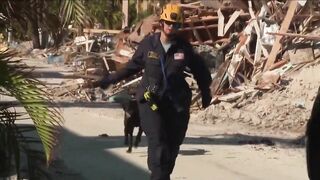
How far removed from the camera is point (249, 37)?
1706 cm

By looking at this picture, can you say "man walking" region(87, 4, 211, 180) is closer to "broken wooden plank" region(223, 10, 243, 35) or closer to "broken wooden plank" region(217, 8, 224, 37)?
"broken wooden plank" region(223, 10, 243, 35)

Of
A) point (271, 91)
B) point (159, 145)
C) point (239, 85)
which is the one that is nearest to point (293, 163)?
point (159, 145)

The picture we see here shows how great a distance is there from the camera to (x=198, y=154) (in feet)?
34.4

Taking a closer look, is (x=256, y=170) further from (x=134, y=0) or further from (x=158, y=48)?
(x=134, y=0)

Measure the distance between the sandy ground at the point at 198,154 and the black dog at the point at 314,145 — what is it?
213 inches

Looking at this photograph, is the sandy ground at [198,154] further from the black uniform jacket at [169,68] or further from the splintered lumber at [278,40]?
the splintered lumber at [278,40]

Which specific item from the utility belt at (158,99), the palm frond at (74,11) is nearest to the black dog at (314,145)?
the palm frond at (74,11)

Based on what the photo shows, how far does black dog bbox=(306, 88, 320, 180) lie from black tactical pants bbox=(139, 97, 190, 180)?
314 centimetres

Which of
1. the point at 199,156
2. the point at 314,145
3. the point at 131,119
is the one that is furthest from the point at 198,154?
the point at 314,145

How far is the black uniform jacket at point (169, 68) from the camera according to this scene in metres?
6.43

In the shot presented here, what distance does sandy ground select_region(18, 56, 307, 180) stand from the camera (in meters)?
8.95

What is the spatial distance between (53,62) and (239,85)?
19133mm

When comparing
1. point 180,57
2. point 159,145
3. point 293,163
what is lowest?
point 293,163

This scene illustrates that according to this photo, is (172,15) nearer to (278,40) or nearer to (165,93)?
(165,93)
